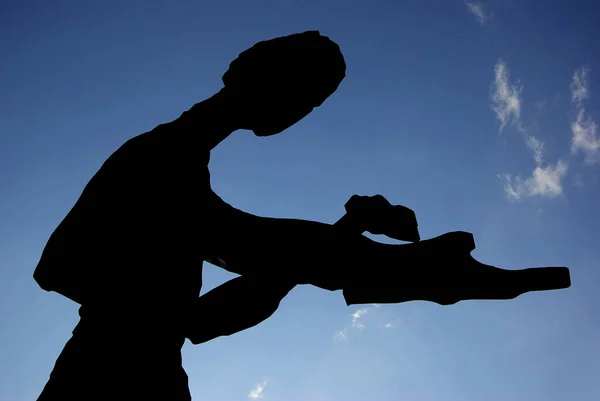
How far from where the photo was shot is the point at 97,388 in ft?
6.52

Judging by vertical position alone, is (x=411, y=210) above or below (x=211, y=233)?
above

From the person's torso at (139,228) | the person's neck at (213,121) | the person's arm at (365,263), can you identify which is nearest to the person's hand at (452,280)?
the person's arm at (365,263)

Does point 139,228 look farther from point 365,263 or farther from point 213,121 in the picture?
point 365,263

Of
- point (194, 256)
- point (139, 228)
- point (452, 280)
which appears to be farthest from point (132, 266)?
point (452, 280)

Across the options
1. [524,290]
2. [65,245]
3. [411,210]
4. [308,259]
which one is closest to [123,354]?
[65,245]

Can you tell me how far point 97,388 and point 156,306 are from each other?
43 centimetres

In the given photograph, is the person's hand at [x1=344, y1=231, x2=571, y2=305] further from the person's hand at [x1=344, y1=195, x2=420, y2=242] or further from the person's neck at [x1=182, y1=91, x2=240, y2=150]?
the person's neck at [x1=182, y1=91, x2=240, y2=150]

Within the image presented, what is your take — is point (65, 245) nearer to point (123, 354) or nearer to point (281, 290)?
point (123, 354)

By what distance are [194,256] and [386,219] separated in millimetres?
1062

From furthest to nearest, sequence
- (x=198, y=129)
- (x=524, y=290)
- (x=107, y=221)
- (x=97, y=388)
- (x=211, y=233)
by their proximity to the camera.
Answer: (x=198, y=129)
(x=211, y=233)
(x=107, y=221)
(x=524, y=290)
(x=97, y=388)

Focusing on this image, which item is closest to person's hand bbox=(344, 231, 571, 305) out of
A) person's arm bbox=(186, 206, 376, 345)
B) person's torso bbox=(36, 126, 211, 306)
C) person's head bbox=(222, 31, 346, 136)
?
person's arm bbox=(186, 206, 376, 345)

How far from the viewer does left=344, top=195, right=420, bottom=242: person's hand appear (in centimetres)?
240

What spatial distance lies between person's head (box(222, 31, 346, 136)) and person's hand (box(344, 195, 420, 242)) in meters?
0.74

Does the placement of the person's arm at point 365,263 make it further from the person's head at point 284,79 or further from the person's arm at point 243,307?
the person's head at point 284,79
